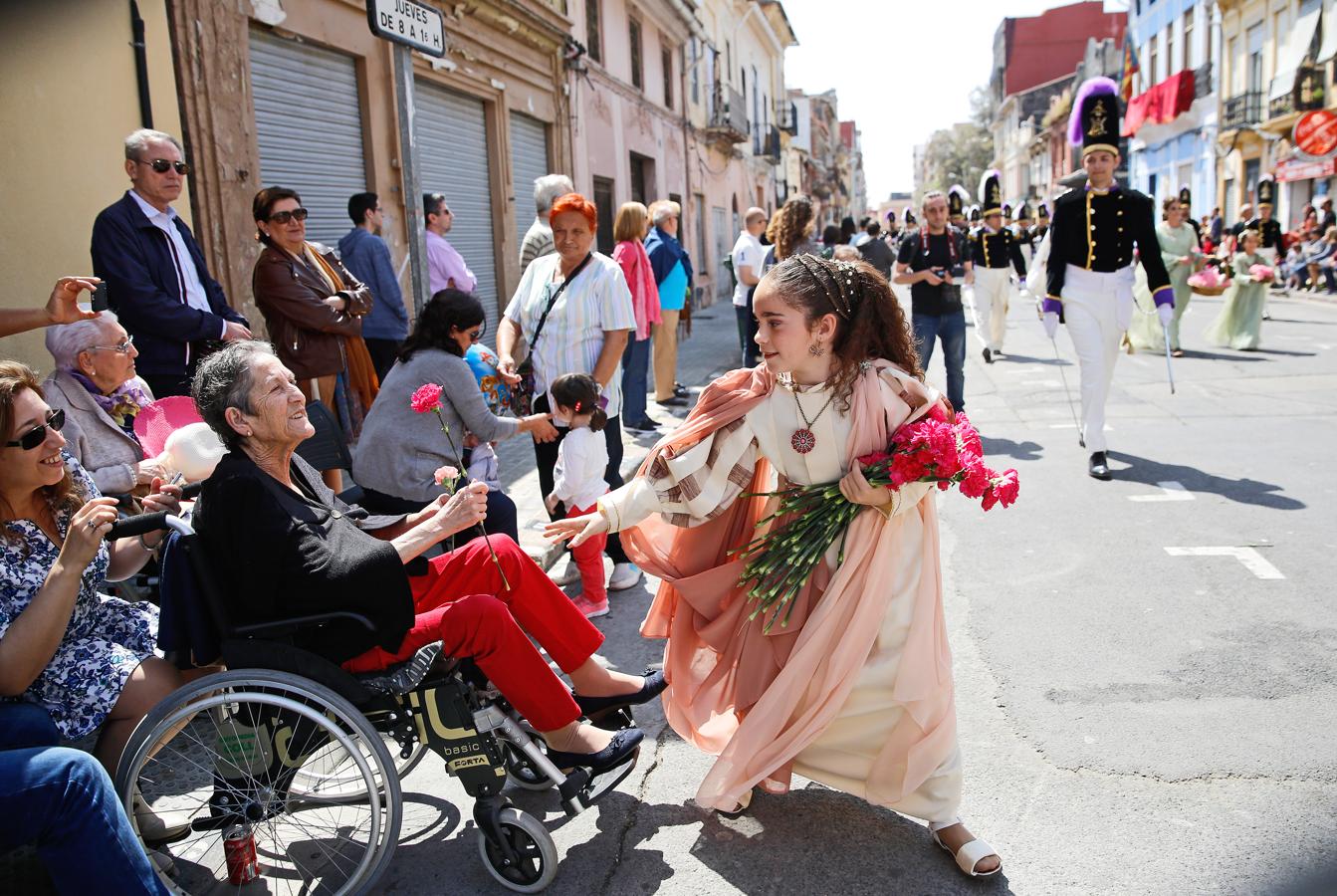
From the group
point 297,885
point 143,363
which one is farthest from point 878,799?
point 143,363

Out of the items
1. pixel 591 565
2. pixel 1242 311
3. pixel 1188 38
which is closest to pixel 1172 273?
pixel 1242 311

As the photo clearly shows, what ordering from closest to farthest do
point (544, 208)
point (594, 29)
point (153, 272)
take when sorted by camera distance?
point (153, 272) → point (544, 208) → point (594, 29)

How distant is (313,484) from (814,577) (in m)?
1.60

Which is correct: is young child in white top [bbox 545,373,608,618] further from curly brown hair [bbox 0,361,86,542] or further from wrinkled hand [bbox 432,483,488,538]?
curly brown hair [bbox 0,361,86,542]

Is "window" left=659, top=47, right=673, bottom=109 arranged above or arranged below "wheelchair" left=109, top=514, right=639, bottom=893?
above

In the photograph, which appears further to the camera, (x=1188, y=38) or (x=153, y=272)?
(x=1188, y=38)

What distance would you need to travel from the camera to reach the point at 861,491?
290cm

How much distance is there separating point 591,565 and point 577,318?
1243mm

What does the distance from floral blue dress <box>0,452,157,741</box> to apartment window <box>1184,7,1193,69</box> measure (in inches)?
1642

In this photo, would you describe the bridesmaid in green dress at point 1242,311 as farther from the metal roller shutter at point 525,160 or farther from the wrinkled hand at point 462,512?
the wrinkled hand at point 462,512

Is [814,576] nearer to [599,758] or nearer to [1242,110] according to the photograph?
[599,758]

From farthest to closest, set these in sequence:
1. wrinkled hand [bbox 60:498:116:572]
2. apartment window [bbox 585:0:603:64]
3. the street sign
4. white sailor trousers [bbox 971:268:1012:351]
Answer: apartment window [bbox 585:0:603:64] → white sailor trousers [bbox 971:268:1012:351] → the street sign → wrinkled hand [bbox 60:498:116:572]

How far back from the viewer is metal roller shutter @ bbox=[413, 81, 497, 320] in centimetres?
Result: 1065

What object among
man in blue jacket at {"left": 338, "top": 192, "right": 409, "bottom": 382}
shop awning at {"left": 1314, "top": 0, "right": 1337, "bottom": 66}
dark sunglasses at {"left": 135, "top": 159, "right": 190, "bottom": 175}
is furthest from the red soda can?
shop awning at {"left": 1314, "top": 0, "right": 1337, "bottom": 66}
